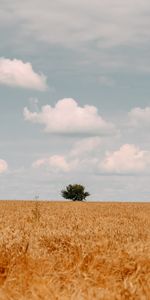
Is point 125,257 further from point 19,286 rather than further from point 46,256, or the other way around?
point 19,286

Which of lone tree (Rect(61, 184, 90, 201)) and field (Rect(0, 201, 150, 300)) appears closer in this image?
field (Rect(0, 201, 150, 300))

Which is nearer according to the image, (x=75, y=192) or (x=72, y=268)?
(x=72, y=268)

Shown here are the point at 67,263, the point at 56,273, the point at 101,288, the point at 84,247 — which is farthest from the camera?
the point at 84,247

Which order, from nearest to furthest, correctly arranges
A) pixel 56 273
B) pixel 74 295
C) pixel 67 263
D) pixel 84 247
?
pixel 74 295
pixel 56 273
pixel 67 263
pixel 84 247

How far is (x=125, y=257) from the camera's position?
9.79 meters

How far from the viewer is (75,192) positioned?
78812mm

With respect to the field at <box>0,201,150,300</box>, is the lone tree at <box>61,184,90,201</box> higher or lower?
higher

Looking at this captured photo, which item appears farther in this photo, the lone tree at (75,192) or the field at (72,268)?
the lone tree at (75,192)

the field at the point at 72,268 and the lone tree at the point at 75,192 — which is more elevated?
the lone tree at the point at 75,192

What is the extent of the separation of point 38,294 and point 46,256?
1934 millimetres

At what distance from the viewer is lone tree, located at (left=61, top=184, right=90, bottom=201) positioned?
7850 cm

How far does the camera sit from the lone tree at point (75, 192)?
258 feet

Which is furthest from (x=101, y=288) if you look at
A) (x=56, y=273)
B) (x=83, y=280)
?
(x=56, y=273)

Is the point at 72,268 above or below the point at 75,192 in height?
below
